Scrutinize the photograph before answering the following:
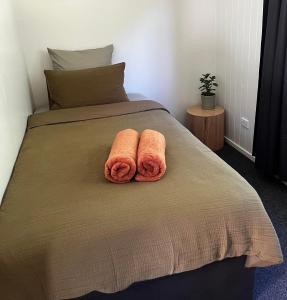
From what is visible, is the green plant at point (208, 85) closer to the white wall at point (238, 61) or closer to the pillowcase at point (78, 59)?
the white wall at point (238, 61)

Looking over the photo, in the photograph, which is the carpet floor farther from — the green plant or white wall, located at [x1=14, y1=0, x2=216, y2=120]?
white wall, located at [x1=14, y1=0, x2=216, y2=120]

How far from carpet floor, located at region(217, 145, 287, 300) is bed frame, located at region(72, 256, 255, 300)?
22cm

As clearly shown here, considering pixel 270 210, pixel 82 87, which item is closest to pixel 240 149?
pixel 270 210

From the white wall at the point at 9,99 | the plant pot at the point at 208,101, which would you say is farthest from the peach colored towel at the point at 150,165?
the plant pot at the point at 208,101

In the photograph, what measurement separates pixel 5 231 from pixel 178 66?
2404mm

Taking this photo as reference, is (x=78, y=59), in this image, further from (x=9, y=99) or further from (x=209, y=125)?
(x=209, y=125)

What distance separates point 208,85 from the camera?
302 centimetres

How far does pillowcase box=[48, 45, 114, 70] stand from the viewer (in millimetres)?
2654

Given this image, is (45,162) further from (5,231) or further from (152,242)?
(152,242)

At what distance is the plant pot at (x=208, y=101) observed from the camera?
2.97 m

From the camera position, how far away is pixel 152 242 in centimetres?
110

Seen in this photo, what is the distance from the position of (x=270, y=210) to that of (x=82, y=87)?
1.64 metres

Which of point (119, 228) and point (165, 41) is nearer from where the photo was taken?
point (119, 228)

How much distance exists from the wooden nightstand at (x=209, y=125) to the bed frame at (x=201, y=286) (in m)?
1.66
